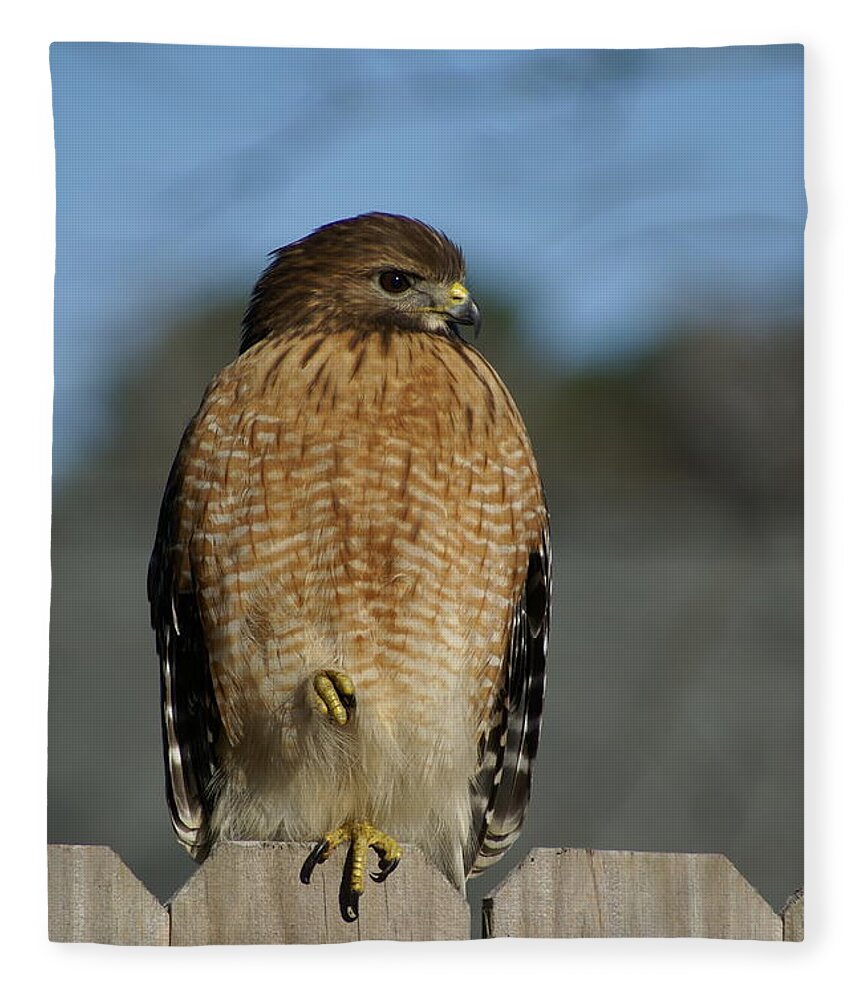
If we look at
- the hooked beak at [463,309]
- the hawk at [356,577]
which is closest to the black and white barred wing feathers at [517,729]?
the hawk at [356,577]

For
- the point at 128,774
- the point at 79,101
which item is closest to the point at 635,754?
the point at 128,774

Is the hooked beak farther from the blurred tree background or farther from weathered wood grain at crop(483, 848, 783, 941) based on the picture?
weathered wood grain at crop(483, 848, 783, 941)

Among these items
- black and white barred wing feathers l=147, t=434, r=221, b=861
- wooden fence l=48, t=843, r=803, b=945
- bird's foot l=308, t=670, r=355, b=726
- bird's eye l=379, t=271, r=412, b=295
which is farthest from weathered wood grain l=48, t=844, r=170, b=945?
bird's eye l=379, t=271, r=412, b=295

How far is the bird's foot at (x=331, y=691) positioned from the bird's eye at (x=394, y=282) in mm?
629

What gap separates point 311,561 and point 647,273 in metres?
0.74

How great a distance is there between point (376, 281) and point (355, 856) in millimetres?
926

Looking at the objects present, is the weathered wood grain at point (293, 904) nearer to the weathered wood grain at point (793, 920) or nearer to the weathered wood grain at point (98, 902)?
the weathered wood grain at point (98, 902)

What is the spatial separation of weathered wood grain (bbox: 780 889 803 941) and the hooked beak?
1066 mm

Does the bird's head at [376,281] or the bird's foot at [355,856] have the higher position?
the bird's head at [376,281]

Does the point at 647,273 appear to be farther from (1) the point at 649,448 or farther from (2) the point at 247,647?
(2) the point at 247,647

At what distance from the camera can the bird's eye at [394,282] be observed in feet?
7.16

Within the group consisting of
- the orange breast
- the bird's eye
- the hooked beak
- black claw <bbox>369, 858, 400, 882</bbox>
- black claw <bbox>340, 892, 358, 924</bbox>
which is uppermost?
the bird's eye

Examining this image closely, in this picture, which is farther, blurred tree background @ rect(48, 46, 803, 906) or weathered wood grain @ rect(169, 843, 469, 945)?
blurred tree background @ rect(48, 46, 803, 906)

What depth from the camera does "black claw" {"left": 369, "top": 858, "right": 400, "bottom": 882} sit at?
2086mm
